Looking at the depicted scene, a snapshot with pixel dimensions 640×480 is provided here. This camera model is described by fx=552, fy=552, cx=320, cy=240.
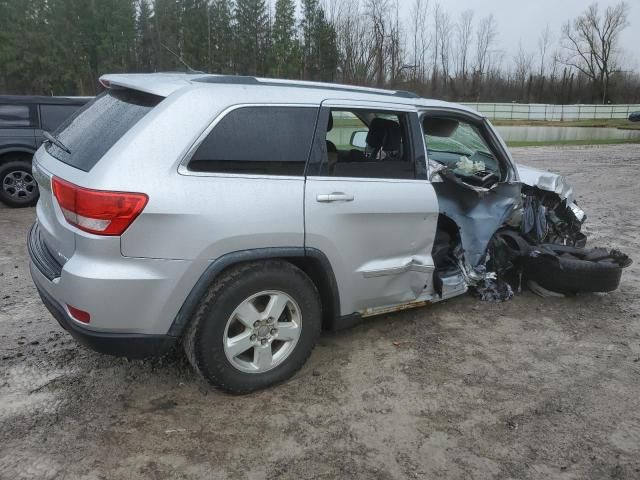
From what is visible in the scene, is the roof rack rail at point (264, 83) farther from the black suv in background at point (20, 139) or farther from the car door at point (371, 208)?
the black suv in background at point (20, 139)

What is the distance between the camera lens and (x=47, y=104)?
8.82 metres

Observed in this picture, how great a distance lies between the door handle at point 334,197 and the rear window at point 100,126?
1.05 m

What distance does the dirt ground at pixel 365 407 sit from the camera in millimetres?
2699

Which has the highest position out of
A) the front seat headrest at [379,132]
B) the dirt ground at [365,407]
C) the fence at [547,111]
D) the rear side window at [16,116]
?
the fence at [547,111]

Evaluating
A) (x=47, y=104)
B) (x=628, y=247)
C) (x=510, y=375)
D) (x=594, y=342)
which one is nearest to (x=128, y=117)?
(x=510, y=375)

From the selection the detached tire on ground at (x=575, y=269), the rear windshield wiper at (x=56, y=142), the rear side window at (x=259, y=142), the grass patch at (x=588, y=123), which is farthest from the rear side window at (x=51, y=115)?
the grass patch at (x=588, y=123)

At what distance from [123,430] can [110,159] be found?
1.42 m

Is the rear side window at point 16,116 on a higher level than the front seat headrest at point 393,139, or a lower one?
higher

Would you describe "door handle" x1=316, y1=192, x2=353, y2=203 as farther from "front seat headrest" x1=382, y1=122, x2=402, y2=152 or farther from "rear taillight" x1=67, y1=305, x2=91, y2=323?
"rear taillight" x1=67, y1=305, x2=91, y2=323

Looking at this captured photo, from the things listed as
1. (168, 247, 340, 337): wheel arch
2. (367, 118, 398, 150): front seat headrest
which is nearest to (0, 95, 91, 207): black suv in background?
(367, 118, 398, 150): front seat headrest

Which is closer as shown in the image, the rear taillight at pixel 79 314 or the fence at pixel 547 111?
the rear taillight at pixel 79 314

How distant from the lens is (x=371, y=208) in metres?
3.55

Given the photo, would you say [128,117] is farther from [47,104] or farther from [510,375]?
[47,104]

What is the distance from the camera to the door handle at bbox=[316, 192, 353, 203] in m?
3.30
